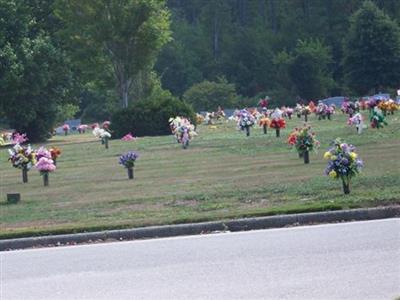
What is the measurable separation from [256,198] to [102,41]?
152 ft

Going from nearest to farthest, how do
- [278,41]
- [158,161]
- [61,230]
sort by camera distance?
[61,230] → [158,161] → [278,41]

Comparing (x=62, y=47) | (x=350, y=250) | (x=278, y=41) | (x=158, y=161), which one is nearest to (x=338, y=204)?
(x=350, y=250)

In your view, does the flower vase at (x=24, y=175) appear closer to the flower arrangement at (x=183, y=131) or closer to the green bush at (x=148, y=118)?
the flower arrangement at (x=183, y=131)

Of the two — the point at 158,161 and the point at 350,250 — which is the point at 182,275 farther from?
the point at 158,161

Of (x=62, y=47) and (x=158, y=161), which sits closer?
(x=158, y=161)

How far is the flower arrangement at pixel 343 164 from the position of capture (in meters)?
17.1

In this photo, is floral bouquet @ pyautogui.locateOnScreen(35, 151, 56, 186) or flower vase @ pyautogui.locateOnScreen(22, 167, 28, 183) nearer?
floral bouquet @ pyautogui.locateOnScreen(35, 151, 56, 186)

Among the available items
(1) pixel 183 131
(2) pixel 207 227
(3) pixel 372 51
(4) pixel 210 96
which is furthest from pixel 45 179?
(4) pixel 210 96

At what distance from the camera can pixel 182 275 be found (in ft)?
37.1

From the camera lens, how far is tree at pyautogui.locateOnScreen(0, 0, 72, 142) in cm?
5544

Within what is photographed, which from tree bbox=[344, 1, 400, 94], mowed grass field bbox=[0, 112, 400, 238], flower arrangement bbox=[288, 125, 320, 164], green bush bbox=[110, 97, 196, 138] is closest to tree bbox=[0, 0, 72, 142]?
green bush bbox=[110, 97, 196, 138]

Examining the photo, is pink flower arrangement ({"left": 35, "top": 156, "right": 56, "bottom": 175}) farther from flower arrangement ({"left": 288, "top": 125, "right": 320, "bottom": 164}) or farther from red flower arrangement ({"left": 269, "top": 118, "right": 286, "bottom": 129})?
red flower arrangement ({"left": 269, "top": 118, "right": 286, "bottom": 129})

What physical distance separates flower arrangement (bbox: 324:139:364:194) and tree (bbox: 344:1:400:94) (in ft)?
206

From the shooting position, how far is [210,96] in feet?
297
